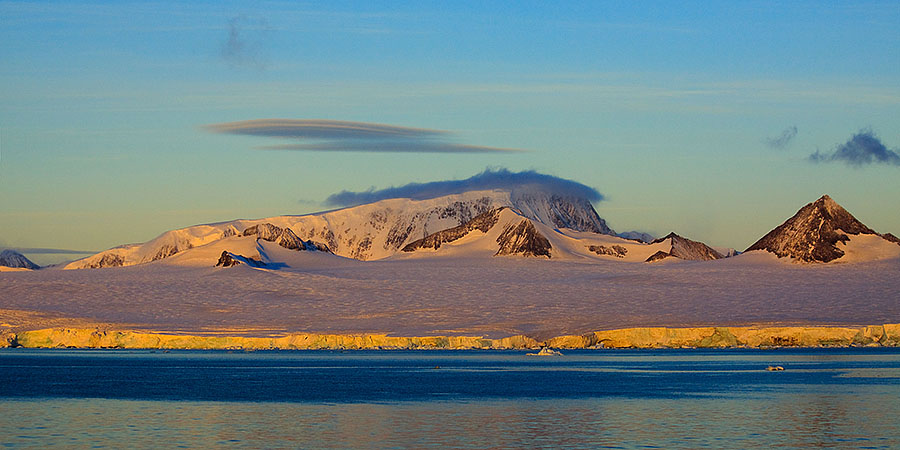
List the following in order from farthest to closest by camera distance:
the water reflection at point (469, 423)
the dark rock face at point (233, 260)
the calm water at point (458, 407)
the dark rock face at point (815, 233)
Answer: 1. the dark rock face at point (233, 260)
2. the dark rock face at point (815, 233)
3. the calm water at point (458, 407)
4. the water reflection at point (469, 423)

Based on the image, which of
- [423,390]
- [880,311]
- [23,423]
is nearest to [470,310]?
[880,311]

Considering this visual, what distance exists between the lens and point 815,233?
158000 mm

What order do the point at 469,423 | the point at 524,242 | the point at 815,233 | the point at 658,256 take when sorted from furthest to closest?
the point at 658,256
the point at 524,242
the point at 815,233
the point at 469,423

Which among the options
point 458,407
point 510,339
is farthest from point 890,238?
point 458,407

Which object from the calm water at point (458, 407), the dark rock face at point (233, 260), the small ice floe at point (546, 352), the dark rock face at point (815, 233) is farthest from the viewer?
the dark rock face at point (233, 260)

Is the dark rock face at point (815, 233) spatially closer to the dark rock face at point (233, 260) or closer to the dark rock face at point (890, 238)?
the dark rock face at point (890, 238)

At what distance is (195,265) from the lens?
17862 cm

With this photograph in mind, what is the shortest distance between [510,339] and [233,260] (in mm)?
68869

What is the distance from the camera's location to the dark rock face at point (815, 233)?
6137 inches

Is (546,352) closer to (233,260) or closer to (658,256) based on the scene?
(233,260)

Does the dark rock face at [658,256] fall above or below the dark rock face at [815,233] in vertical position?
below

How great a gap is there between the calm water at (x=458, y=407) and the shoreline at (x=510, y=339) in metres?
18.7

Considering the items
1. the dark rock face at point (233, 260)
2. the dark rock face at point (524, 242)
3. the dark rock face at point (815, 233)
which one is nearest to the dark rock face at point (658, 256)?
the dark rock face at point (524, 242)

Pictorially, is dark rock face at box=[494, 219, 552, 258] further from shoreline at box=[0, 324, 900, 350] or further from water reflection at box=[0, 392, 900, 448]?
water reflection at box=[0, 392, 900, 448]
